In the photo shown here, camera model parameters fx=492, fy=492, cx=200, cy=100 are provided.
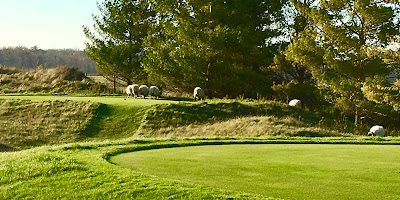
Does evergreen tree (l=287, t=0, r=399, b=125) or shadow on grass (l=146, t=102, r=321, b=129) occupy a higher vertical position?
evergreen tree (l=287, t=0, r=399, b=125)

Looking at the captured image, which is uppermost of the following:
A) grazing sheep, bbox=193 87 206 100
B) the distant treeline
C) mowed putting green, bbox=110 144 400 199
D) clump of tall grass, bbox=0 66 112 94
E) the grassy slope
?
the distant treeline

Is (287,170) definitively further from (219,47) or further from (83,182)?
(219,47)

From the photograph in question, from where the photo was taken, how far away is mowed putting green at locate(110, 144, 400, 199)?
19.8 ft

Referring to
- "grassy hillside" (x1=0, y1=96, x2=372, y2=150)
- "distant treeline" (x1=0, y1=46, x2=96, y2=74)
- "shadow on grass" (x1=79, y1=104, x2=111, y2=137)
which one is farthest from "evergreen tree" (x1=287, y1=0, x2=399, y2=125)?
"distant treeline" (x1=0, y1=46, x2=96, y2=74)

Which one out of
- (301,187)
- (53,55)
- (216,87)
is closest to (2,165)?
(301,187)

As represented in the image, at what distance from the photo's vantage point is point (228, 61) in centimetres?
3403

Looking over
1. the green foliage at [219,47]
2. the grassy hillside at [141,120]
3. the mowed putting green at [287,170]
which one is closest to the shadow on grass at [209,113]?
the grassy hillside at [141,120]

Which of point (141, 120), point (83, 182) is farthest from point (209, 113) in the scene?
point (83, 182)

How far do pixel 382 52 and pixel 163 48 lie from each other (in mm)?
15726

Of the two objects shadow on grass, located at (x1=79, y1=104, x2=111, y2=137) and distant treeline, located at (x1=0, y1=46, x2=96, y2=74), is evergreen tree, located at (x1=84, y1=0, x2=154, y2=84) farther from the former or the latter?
distant treeline, located at (x1=0, y1=46, x2=96, y2=74)

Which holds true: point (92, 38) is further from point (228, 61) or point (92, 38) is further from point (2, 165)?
point (2, 165)

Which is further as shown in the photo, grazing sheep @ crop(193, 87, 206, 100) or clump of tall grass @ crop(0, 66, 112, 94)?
clump of tall grass @ crop(0, 66, 112, 94)

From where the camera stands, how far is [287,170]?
7.54m

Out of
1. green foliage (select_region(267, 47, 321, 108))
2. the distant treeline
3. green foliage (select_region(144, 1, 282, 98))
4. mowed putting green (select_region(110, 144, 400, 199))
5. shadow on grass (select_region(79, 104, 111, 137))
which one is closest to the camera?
mowed putting green (select_region(110, 144, 400, 199))
